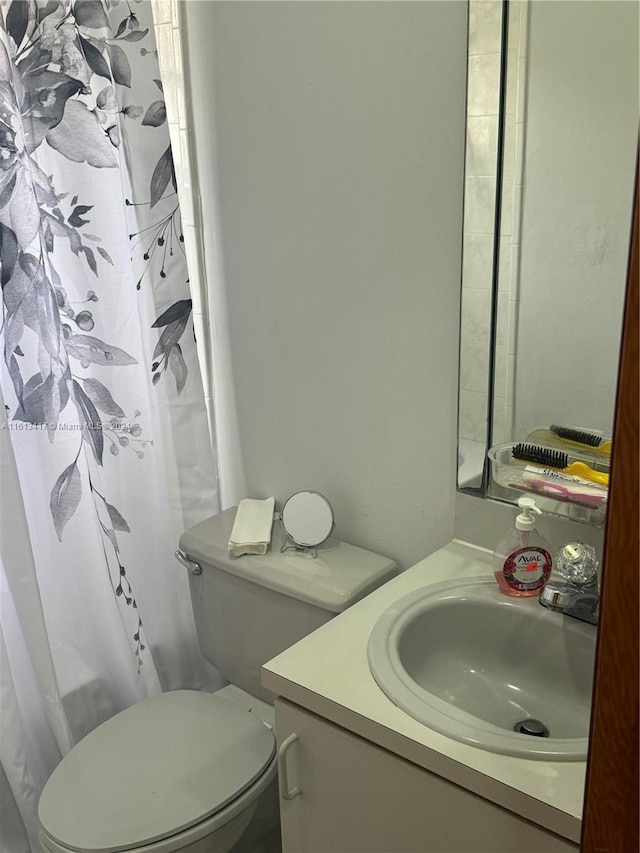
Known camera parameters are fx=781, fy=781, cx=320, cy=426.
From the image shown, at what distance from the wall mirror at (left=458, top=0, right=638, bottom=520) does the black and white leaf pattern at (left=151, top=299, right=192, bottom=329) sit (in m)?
0.64

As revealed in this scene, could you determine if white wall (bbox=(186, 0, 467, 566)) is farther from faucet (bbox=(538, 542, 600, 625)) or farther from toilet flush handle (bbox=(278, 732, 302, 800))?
toilet flush handle (bbox=(278, 732, 302, 800))

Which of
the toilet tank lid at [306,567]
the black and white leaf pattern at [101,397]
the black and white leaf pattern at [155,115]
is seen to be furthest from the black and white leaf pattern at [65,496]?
the black and white leaf pattern at [155,115]

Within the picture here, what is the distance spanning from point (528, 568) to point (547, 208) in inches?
21.6

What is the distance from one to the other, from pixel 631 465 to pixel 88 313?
124 centimetres

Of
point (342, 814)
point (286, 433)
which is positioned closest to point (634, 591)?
point (342, 814)

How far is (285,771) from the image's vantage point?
1.12 m

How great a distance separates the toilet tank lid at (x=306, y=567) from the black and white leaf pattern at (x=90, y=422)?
261 millimetres

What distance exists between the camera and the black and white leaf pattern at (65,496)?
1564 millimetres

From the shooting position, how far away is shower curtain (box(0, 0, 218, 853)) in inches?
55.7

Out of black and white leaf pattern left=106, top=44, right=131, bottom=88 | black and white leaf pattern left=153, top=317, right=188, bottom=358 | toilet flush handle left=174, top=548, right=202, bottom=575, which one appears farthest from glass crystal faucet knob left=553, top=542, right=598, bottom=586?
black and white leaf pattern left=106, top=44, right=131, bottom=88

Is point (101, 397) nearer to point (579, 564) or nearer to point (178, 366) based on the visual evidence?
point (178, 366)

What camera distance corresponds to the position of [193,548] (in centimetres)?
164

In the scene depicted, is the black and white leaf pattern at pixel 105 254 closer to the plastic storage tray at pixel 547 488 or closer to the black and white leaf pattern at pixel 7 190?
the black and white leaf pattern at pixel 7 190

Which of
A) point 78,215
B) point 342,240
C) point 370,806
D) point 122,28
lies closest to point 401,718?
point 370,806
